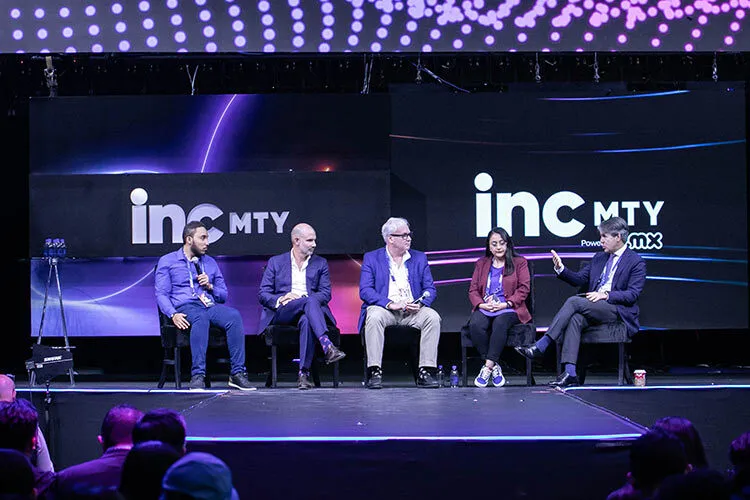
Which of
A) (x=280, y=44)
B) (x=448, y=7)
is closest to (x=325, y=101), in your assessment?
(x=280, y=44)

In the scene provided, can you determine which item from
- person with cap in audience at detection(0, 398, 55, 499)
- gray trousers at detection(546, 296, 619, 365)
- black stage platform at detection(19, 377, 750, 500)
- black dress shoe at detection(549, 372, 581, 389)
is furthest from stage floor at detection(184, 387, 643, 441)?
person with cap in audience at detection(0, 398, 55, 499)

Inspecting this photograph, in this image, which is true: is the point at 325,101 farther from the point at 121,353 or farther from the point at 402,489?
the point at 402,489

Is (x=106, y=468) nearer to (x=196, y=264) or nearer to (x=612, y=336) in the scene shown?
(x=196, y=264)

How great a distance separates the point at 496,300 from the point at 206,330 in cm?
192

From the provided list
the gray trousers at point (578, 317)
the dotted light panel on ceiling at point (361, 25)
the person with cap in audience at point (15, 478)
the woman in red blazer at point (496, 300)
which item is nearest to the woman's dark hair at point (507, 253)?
the woman in red blazer at point (496, 300)

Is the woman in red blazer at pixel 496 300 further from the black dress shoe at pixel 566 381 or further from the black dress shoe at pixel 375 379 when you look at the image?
the black dress shoe at pixel 375 379

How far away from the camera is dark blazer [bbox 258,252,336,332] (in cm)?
623

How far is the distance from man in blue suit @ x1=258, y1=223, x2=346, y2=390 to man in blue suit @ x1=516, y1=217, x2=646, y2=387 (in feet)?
4.27

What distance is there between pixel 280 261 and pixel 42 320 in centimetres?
173

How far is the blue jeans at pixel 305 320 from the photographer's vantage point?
235 inches

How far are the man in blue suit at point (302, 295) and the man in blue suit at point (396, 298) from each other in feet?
0.82

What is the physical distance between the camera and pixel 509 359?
7.36m

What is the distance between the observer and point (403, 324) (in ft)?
20.0

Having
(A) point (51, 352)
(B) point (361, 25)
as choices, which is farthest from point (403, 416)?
(B) point (361, 25)
